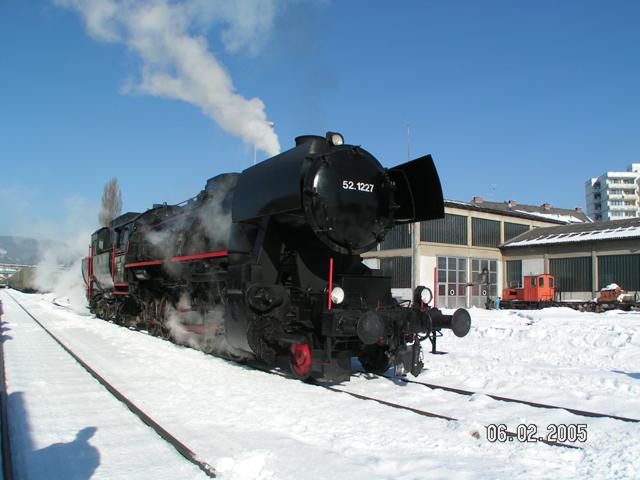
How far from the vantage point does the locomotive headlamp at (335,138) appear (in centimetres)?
756

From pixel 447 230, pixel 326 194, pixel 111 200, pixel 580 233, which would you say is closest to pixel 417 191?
pixel 326 194

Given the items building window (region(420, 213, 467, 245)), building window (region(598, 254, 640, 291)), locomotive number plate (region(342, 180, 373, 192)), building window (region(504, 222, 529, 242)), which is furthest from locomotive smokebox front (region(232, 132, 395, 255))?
building window (region(504, 222, 529, 242))

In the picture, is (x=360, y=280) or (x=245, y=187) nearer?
(x=360, y=280)

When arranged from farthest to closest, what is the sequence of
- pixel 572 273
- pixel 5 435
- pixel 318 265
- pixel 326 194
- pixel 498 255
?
pixel 498 255
pixel 572 273
pixel 318 265
pixel 326 194
pixel 5 435

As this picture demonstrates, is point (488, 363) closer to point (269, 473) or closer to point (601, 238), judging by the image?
point (269, 473)

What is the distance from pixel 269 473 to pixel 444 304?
101 feet

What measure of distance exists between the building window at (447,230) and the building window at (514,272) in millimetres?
4828

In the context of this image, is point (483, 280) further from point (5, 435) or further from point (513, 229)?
point (5, 435)

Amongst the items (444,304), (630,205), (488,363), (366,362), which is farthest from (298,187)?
(630,205)

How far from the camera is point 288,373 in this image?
27.3 feet

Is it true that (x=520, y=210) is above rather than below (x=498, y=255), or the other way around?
above

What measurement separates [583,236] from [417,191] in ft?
98.5

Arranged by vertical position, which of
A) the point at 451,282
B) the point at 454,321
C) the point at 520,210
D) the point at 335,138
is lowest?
the point at 454,321

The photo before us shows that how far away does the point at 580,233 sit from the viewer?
34.8m
